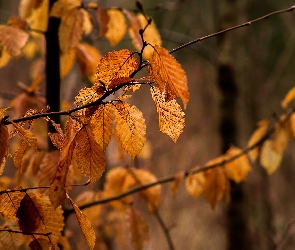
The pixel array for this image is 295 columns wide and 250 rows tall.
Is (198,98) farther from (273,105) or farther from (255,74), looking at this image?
(255,74)

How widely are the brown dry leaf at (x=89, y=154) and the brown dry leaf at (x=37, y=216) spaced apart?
0.08 metres

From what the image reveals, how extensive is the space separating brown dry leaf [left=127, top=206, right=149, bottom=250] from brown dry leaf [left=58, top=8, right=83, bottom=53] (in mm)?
463

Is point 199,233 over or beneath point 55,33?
over

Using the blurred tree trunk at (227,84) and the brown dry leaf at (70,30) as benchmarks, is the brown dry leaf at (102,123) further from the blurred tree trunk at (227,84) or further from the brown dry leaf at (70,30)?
the blurred tree trunk at (227,84)

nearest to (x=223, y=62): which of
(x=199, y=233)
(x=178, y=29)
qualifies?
(x=178, y=29)

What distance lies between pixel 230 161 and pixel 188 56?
17.0 feet

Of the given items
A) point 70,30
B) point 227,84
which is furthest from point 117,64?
point 227,84

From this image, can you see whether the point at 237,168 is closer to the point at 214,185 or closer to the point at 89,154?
the point at 214,185

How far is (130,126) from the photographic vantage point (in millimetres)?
500

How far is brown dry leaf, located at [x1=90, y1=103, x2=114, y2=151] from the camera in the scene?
49cm

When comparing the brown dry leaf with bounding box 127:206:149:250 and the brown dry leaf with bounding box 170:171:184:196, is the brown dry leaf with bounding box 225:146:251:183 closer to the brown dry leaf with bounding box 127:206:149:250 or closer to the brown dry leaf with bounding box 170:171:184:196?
the brown dry leaf with bounding box 170:171:184:196

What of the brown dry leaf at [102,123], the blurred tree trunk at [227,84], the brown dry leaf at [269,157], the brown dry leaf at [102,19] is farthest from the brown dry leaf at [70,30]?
→ the blurred tree trunk at [227,84]

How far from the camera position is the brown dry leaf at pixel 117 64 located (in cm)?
47

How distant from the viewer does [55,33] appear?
872 millimetres
